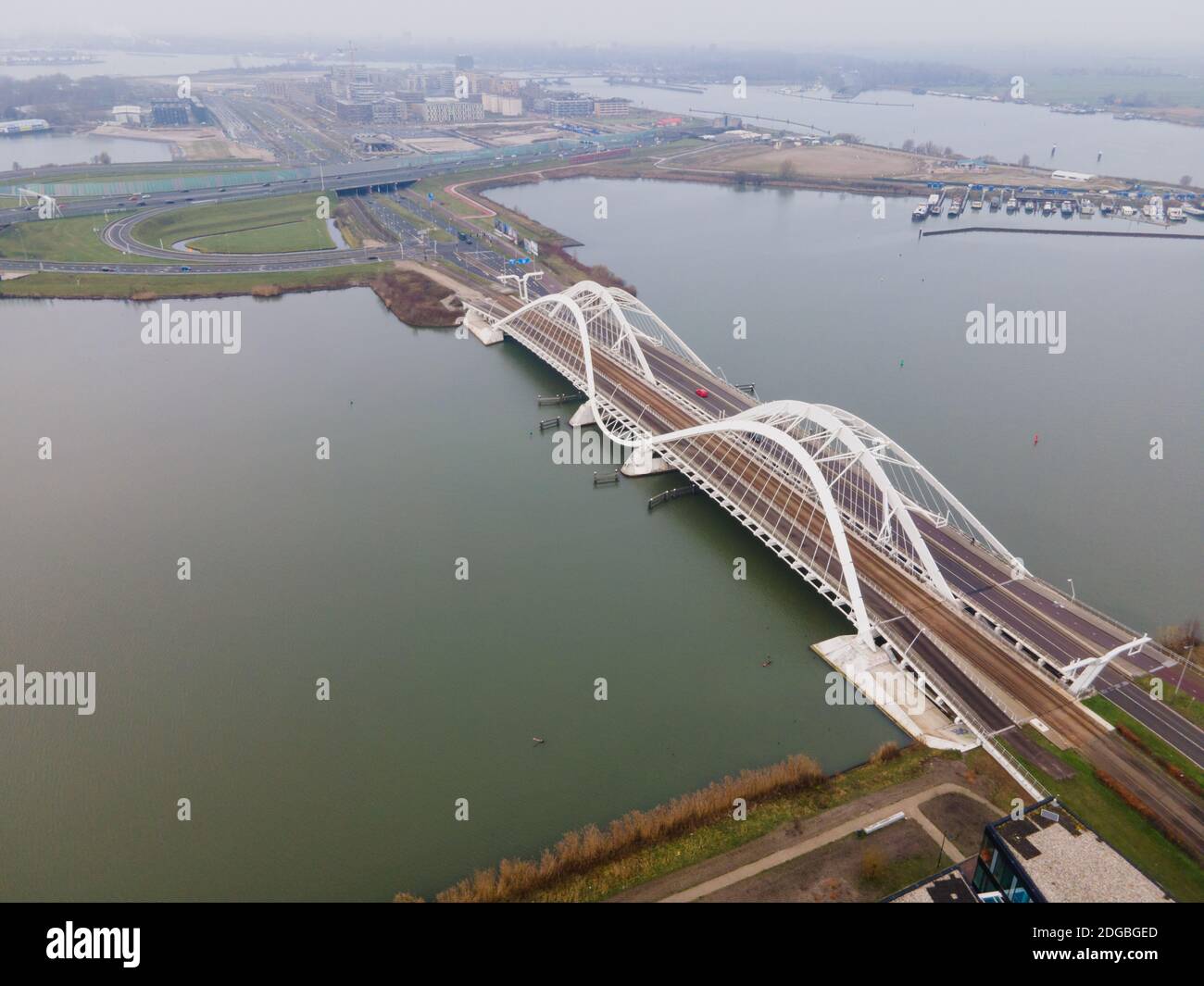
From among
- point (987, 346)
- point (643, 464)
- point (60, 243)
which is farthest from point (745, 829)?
point (60, 243)

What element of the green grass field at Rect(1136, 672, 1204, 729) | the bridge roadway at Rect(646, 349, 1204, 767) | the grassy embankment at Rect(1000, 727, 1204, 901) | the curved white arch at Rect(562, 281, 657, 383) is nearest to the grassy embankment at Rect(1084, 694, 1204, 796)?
the bridge roadway at Rect(646, 349, 1204, 767)

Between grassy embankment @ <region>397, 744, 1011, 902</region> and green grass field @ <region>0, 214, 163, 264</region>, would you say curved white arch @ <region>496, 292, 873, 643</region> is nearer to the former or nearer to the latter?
grassy embankment @ <region>397, 744, 1011, 902</region>

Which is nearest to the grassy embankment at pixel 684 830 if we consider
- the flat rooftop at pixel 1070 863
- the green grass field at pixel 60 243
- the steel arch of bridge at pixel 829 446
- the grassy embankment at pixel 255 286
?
the flat rooftop at pixel 1070 863

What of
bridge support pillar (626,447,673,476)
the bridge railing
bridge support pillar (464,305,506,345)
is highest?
bridge support pillar (464,305,506,345)

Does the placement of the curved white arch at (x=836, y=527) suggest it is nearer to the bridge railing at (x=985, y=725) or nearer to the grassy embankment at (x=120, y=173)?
the bridge railing at (x=985, y=725)

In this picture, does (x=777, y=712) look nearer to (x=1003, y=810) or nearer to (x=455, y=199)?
(x=1003, y=810)

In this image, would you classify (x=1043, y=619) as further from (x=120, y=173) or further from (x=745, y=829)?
(x=120, y=173)

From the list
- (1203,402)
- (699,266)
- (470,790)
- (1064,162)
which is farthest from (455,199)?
(1064,162)
